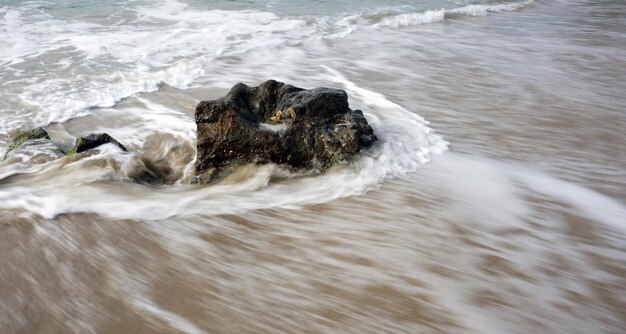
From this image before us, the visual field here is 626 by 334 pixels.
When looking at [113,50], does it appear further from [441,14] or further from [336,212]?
[441,14]

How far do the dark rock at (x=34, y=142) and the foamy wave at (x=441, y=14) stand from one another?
6.85 m

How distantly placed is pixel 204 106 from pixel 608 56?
6150mm

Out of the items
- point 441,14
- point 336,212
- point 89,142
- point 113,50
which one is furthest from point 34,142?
point 441,14

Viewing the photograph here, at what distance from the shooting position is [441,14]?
10344 mm

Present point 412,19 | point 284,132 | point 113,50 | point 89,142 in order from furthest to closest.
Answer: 1. point 412,19
2. point 113,50
3. point 89,142
4. point 284,132

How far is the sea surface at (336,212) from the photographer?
7.50ft

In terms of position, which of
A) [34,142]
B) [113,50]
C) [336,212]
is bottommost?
[336,212]

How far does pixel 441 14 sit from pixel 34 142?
8.45 m

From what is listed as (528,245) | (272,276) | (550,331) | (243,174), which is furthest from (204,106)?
(550,331)

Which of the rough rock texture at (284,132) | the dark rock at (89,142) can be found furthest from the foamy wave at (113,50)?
the rough rock texture at (284,132)

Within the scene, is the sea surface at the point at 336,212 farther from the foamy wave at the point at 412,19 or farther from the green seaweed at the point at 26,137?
the foamy wave at the point at 412,19

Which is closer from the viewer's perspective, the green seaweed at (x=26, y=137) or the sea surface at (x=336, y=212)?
the sea surface at (x=336, y=212)

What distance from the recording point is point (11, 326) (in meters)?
2.11

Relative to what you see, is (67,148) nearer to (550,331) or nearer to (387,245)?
(387,245)
